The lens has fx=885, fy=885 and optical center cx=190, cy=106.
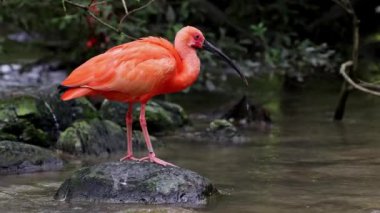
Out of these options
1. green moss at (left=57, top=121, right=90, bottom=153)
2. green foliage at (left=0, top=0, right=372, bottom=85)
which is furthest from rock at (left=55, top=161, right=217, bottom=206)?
green foliage at (left=0, top=0, right=372, bottom=85)

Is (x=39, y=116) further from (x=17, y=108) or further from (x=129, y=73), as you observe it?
(x=129, y=73)

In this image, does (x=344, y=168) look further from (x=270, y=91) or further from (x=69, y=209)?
(x=270, y=91)

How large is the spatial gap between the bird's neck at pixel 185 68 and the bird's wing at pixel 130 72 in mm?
114

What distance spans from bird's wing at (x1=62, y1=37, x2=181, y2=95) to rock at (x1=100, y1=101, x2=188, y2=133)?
330 cm

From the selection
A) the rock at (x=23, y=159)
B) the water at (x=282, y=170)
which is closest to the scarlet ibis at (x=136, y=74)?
the water at (x=282, y=170)

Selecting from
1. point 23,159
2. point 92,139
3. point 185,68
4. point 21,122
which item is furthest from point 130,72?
point 21,122

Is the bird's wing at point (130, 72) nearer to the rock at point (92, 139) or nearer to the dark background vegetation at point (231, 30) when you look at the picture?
the rock at point (92, 139)

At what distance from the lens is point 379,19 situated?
1922 centimetres

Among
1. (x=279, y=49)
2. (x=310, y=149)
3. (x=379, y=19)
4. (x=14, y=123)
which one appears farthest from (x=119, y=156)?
(x=379, y=19)

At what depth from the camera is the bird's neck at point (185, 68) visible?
733cm

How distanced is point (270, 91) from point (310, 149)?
5.04 m

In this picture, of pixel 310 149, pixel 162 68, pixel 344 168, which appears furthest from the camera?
pixel 310 149

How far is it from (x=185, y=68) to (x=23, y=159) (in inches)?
75.5

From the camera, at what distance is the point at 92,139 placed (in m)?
9.21
